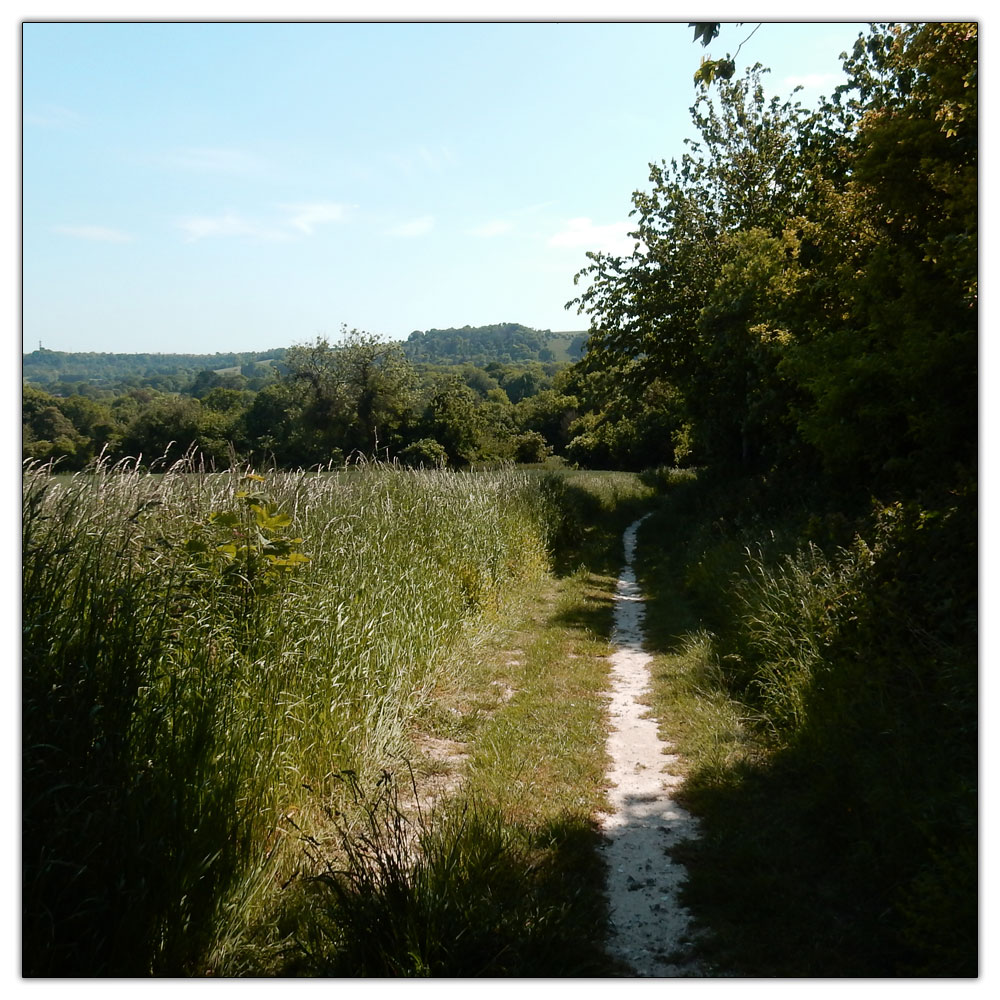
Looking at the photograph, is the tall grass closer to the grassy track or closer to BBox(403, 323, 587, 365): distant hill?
the grassy track

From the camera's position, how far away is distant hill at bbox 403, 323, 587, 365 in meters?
7.78

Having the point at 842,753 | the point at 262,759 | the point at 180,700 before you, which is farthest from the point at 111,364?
the point at 842,753

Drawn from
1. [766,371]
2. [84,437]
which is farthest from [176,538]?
[766,371]

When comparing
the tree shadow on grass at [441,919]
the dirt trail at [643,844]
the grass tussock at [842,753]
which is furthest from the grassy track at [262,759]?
the grass tussock at [842,753]

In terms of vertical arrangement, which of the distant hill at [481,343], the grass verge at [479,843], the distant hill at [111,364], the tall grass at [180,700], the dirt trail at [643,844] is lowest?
the dirt trail at [643,844]

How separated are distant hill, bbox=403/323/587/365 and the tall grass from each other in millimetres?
2304

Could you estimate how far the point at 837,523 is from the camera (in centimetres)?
777

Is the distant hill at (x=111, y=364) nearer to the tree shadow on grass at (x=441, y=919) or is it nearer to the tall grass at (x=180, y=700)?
the tall grass at (x=180, y=700)

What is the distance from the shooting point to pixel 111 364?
4.03 metres

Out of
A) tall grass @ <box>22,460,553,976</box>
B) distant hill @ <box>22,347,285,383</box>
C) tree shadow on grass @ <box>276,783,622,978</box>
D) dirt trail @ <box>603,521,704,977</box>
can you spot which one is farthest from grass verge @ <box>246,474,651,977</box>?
distant hill @ <box>22,347,285,383</box>

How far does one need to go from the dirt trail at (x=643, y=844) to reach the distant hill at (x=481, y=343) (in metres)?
3.61

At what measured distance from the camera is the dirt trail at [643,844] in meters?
3.35

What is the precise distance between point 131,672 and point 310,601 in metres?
2.26
